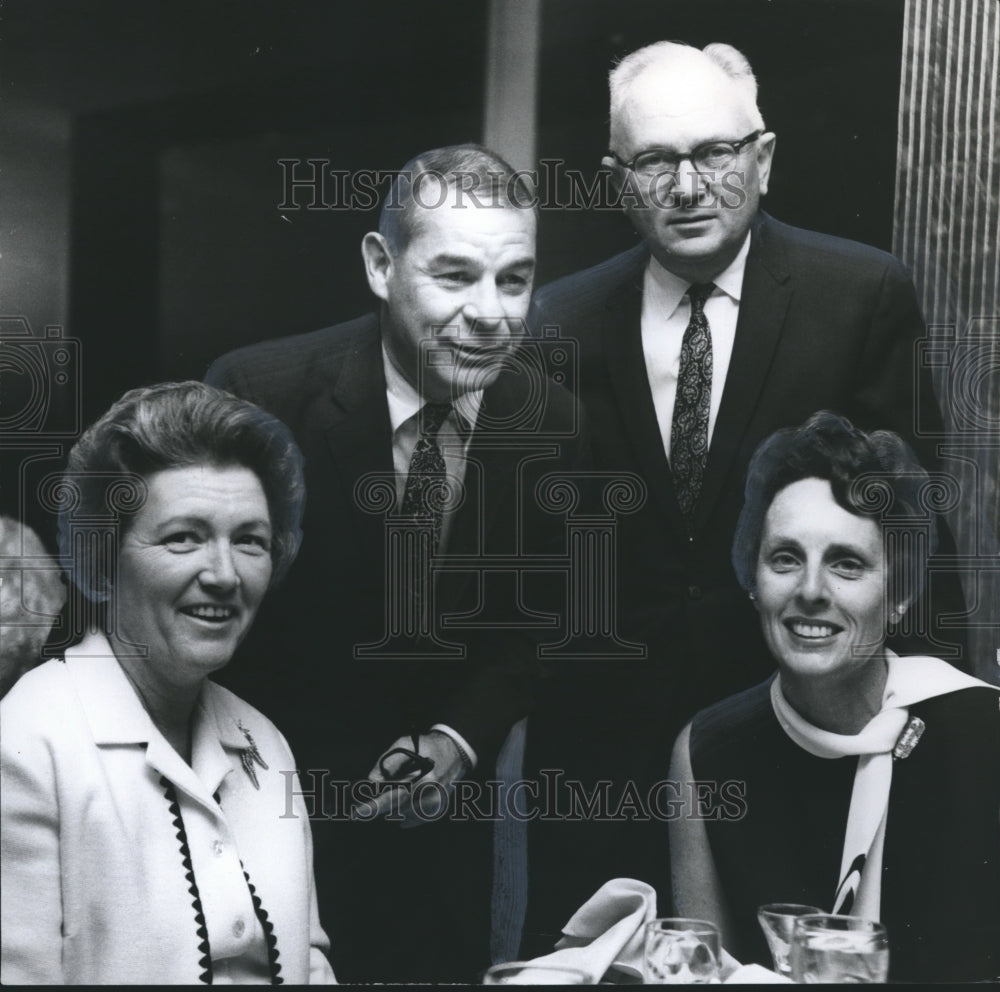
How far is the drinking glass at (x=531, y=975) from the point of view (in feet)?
11.8

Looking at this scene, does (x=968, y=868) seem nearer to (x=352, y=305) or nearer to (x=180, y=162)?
(x=352, y=305)

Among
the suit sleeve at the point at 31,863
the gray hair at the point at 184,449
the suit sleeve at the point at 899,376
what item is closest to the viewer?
the suit sleeve at the point at 31,863

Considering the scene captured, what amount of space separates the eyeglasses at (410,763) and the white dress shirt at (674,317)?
1.21 metres

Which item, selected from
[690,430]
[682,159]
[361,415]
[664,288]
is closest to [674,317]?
[664,288]

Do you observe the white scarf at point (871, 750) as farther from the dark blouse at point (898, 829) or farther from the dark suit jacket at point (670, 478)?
the dark suit jacket at point (670, 478)

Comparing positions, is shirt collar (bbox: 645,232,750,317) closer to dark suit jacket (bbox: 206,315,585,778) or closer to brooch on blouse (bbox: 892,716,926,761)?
dark suit jacket (bbox: 206,315,585,778)

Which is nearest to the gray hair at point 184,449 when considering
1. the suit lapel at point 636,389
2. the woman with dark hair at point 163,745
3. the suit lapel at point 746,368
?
the woman with dark hair at point 163,745

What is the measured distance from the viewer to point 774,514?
3.66 metres

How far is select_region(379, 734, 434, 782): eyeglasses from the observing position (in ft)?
11.8

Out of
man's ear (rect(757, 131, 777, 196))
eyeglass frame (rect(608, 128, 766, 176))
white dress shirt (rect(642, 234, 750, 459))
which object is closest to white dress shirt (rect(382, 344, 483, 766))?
white dress shirt (rect(642, 234, 750, 459))

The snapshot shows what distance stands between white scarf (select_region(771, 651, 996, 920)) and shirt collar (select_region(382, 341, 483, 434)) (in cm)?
120

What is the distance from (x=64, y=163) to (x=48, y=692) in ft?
4.74

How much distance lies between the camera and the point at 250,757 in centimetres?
354

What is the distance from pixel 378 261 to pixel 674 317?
2.79 feet
